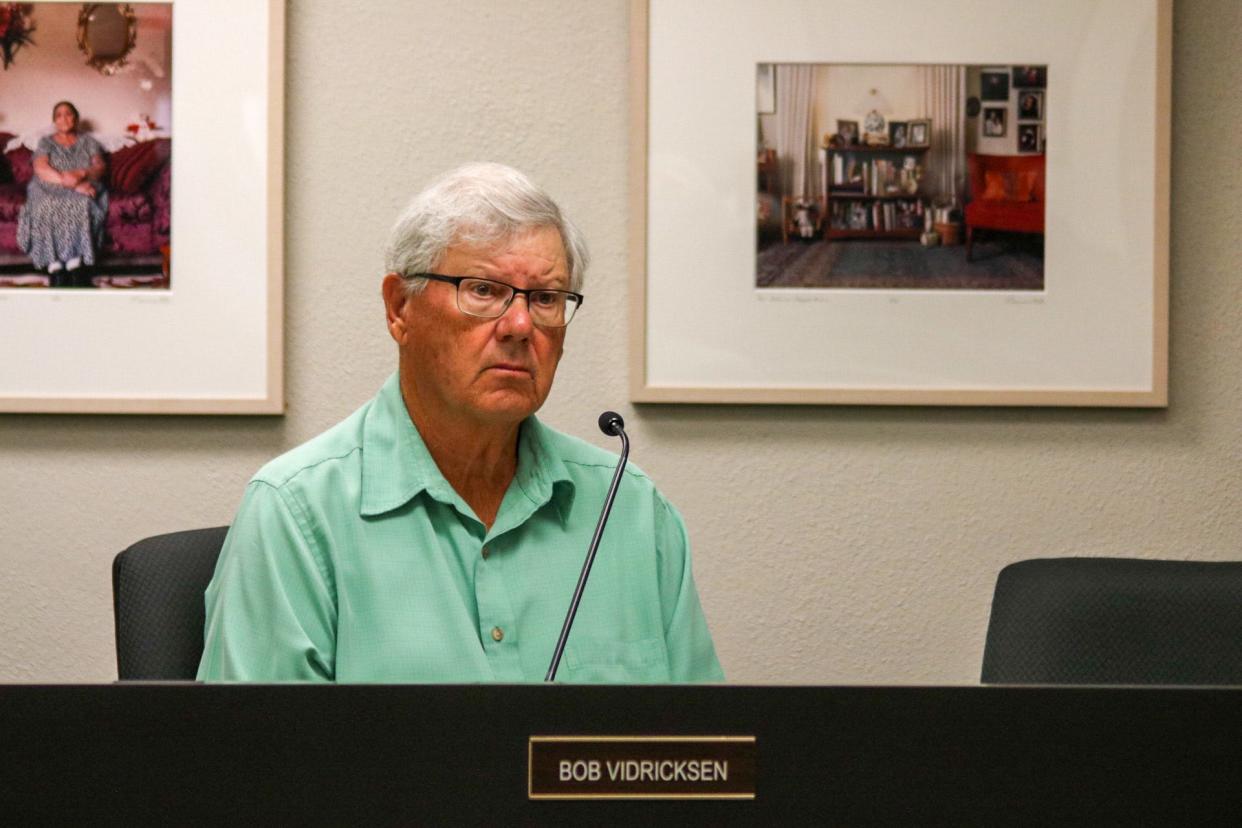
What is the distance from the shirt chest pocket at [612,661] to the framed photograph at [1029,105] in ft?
3.92

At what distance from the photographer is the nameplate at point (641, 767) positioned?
1.88ft

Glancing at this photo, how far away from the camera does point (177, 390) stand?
201 centimetres

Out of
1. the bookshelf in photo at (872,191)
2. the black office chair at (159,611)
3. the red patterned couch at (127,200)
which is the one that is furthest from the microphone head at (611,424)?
the red patterned couch at (127,200)

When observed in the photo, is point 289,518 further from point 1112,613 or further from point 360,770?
point 1112,613

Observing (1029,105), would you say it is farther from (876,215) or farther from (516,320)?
(516,320)

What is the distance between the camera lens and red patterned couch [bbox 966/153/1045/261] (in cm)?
201

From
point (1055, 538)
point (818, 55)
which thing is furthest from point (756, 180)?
point (1055, 538)

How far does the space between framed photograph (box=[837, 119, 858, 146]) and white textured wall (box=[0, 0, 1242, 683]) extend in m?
0.37

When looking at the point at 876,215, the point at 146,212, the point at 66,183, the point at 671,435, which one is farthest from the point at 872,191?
the point at 66,183

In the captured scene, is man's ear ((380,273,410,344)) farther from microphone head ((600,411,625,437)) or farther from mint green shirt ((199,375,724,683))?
microphone head ((600,411,625,437))

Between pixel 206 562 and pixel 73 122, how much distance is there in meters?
0.95

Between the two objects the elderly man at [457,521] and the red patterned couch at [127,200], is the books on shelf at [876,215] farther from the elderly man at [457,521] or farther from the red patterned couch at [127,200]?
the red patterned couch at [127,200]

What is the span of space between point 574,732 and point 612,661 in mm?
770

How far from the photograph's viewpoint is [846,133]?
2.01m
